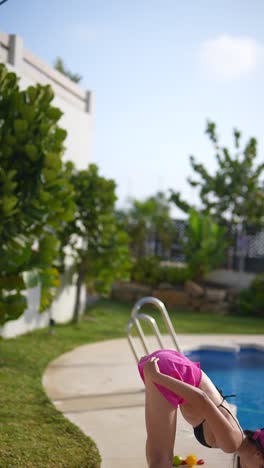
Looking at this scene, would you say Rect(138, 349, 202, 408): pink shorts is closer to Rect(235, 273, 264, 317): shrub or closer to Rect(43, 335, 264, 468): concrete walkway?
Rect(43, 335, 264, 468): concrete walkway

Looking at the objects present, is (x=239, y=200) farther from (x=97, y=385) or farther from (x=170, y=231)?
(x=97, y=385)

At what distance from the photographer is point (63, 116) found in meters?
11.1

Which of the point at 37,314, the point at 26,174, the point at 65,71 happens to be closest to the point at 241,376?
the point at 37,314

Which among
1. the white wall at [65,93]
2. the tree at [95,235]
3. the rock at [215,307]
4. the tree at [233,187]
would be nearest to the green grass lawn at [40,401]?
the tree at [95,235]

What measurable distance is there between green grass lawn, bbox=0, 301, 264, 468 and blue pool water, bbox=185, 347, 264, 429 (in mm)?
1716

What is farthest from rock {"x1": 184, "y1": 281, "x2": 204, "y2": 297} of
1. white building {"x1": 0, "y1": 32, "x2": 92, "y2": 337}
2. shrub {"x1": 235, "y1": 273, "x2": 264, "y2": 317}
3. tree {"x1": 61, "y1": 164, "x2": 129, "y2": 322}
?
white building {"x1": 0, "y1": 32, "x2": 92, "y2": 337}

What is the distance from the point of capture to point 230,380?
8.76 metres

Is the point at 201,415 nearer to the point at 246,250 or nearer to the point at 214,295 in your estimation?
the point at 214,295

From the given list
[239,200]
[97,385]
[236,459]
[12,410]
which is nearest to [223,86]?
[239,200]

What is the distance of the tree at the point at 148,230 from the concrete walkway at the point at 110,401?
8023 mm

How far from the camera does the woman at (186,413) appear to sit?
3.46 meters

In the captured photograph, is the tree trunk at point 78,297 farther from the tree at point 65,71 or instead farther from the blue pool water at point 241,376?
the tree at point 65,71

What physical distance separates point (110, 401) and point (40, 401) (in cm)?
82

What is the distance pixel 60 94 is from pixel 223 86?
5.55 meters
